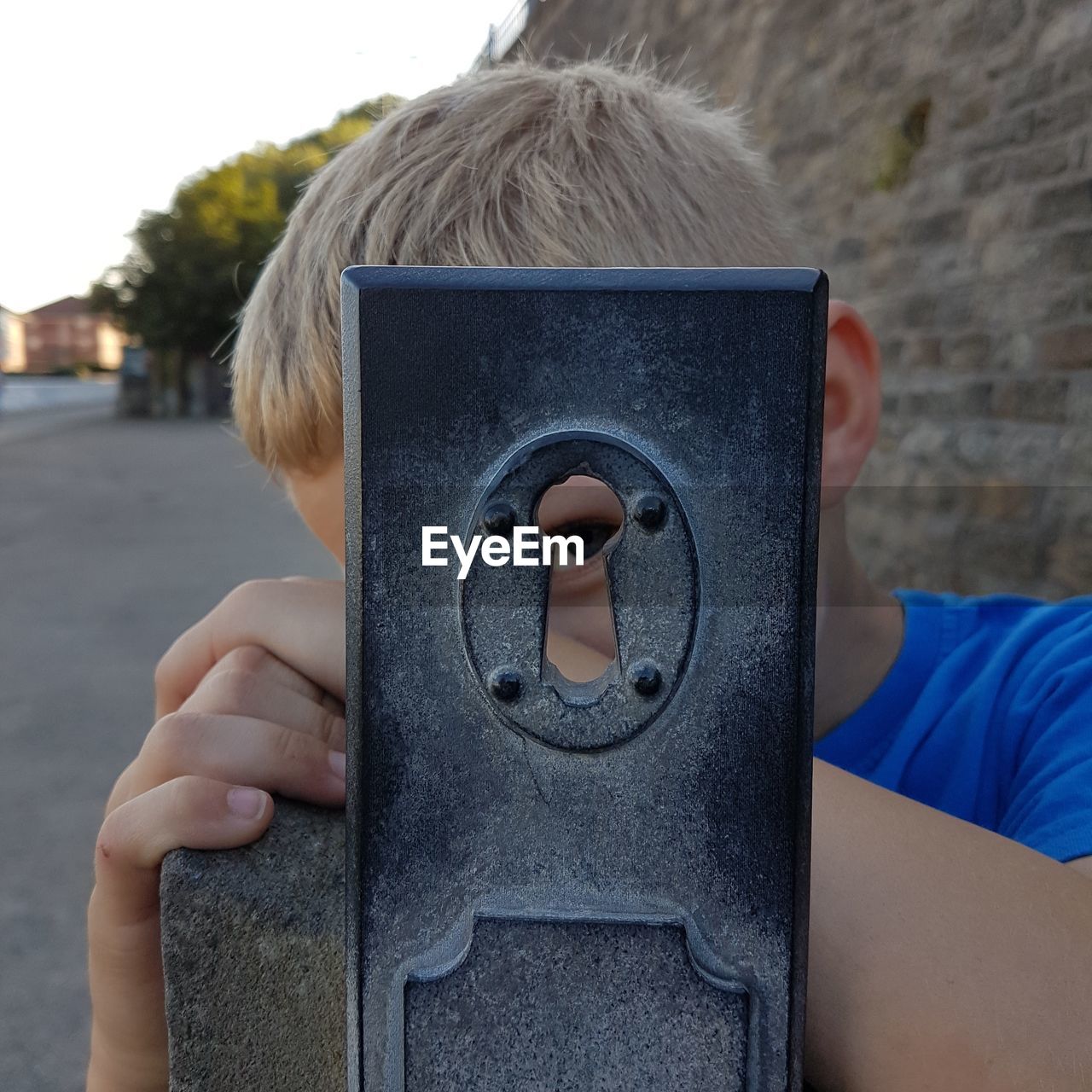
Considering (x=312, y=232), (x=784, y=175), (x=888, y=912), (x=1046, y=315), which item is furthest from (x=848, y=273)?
(x=888, y=912)

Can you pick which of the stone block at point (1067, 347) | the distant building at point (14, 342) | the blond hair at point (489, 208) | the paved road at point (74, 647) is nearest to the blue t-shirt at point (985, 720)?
the blond hair at point (489, 208)

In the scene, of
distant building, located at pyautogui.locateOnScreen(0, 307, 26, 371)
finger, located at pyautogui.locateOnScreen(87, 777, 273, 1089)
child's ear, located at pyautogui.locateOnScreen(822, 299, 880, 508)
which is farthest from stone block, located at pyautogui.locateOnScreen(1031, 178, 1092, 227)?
distant building, located at pyautogui.locateOnScreen(0, 307, 26, 371)

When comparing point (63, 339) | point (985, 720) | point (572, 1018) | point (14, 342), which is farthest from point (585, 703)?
point (63, 339)

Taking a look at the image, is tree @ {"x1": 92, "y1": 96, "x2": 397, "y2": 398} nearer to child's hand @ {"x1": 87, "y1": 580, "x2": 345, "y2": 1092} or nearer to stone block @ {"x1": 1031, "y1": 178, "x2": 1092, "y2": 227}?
stone block @ {"x1": 1031, "y1": 178, "x2": 1092, "y2": 227}

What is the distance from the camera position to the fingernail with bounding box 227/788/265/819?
759 millimetres

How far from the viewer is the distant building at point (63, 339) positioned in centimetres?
5847

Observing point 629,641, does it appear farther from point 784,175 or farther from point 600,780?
point 784,175

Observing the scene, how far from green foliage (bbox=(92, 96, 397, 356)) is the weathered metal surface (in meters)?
22.5

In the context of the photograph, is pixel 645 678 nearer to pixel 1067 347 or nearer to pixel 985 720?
pixel 985 720

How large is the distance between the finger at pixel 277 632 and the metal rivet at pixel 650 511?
455 millimetres

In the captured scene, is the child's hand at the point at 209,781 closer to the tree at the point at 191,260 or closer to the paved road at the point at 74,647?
the paved road at the point at 74,647

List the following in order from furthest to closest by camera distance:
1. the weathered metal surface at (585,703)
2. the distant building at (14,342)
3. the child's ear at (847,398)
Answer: the distant building at (14,342) < the child's ear at (847,398) < the weathered metal surface at (585,703)

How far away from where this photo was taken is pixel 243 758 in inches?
32.2

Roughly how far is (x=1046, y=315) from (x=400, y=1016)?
3.75 metres
